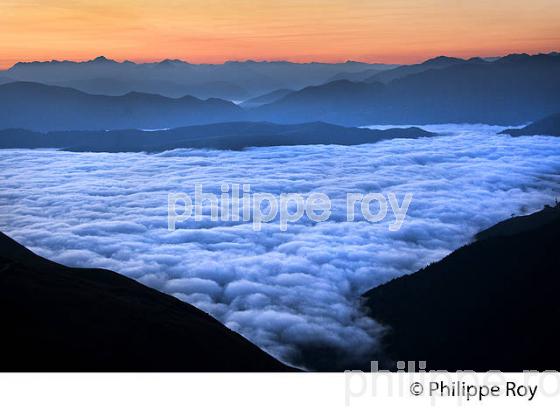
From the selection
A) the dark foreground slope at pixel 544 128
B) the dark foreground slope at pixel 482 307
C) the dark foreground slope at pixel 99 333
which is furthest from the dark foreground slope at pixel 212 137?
the dark foreground slope at pixel 99 333

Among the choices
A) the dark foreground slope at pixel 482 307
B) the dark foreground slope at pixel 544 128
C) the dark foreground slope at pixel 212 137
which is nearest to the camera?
the dark foreground slope at pixel 482 307

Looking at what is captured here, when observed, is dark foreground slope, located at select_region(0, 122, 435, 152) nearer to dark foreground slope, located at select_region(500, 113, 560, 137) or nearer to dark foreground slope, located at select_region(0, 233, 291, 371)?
dark foreground slope, located at select_region(500, 113, 560, 137)

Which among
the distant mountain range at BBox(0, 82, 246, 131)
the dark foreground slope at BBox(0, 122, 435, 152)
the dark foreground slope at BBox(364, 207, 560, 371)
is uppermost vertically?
the distant mountain range at BBox(0, 82, 246, 131)

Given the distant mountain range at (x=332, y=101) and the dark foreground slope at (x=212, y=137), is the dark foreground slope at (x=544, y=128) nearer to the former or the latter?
the distant mountain range at (x=332, y=101)

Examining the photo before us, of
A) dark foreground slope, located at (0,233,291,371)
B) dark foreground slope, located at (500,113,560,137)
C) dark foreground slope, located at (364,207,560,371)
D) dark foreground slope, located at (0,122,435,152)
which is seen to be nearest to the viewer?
dark foreground slope, located at (0,233,291,371)

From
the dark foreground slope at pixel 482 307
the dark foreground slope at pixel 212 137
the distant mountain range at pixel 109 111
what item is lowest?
the dark foreground slope at pixel 482 307

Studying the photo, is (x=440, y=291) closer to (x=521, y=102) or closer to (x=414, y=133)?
(x=521, y=102)

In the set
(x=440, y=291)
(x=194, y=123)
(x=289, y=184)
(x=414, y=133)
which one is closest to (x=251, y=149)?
(x=194, y=123)

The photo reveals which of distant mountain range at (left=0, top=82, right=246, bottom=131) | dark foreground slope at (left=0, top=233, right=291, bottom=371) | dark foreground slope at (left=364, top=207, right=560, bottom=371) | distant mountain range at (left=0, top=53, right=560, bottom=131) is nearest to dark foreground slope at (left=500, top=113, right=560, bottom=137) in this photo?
distant mountain range at (left=0, top=53, right=560, bottom=131)
